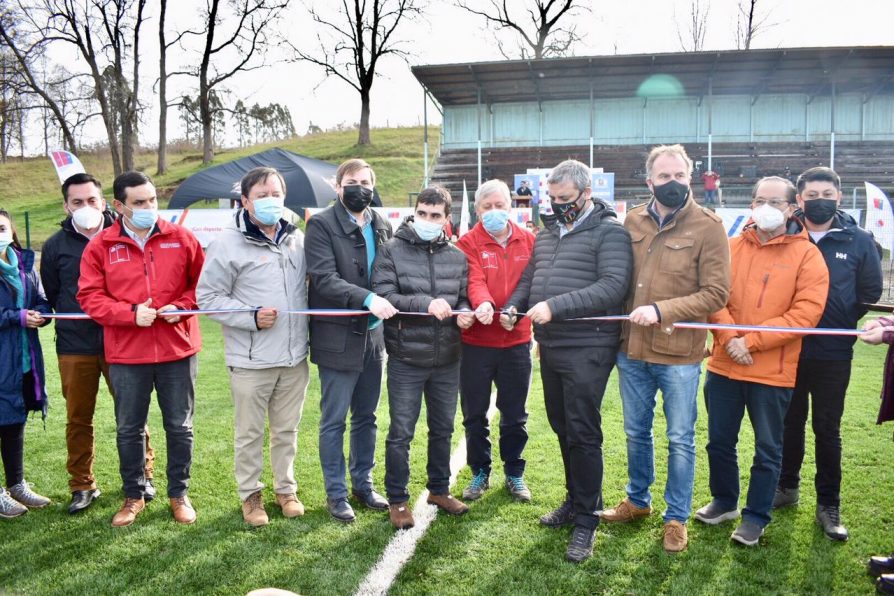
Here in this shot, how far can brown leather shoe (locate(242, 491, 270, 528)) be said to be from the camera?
3943 millimetres

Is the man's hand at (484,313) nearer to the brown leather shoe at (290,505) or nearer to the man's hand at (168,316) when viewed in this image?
the brown leather shoe at (290,505)

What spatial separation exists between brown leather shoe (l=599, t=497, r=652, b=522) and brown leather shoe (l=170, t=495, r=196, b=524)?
2.55 meters

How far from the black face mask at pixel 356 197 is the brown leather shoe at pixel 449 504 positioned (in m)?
1.92

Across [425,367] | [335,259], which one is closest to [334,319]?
[335,259]

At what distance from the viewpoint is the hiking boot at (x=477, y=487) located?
4.34m

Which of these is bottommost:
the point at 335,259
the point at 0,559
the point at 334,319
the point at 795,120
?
the point at 0,559

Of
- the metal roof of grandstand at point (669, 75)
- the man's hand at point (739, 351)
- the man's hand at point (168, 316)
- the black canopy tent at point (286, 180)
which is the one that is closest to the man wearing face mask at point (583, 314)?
the man's hand at point (739, 351)

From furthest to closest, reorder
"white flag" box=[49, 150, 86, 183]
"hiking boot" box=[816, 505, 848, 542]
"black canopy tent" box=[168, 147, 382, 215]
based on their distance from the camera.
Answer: "black canopy tent" box=[168, 147, 382, 215] < "white flag" box=[49, 150, 86, 183] < "hiking boot" box=[816, 505, 848, 542]

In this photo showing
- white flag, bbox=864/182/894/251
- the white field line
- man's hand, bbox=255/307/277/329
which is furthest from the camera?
white flag, bbox=864/182/894/251

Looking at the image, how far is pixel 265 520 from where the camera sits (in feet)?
13.0

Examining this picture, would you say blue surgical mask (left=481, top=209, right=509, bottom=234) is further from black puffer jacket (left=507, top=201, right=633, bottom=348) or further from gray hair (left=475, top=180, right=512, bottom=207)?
black puffer jacket (left=507, top=201, right=633, bottom=348)

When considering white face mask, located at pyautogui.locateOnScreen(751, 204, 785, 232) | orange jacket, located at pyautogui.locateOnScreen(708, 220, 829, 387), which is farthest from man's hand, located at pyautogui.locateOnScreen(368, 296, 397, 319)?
white face mask, located at pyautogui.locateOnScreen(751, 204, 785, 232)

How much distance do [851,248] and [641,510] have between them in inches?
79.4

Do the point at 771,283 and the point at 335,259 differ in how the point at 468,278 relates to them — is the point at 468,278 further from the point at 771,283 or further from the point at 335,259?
the point at 771,283
